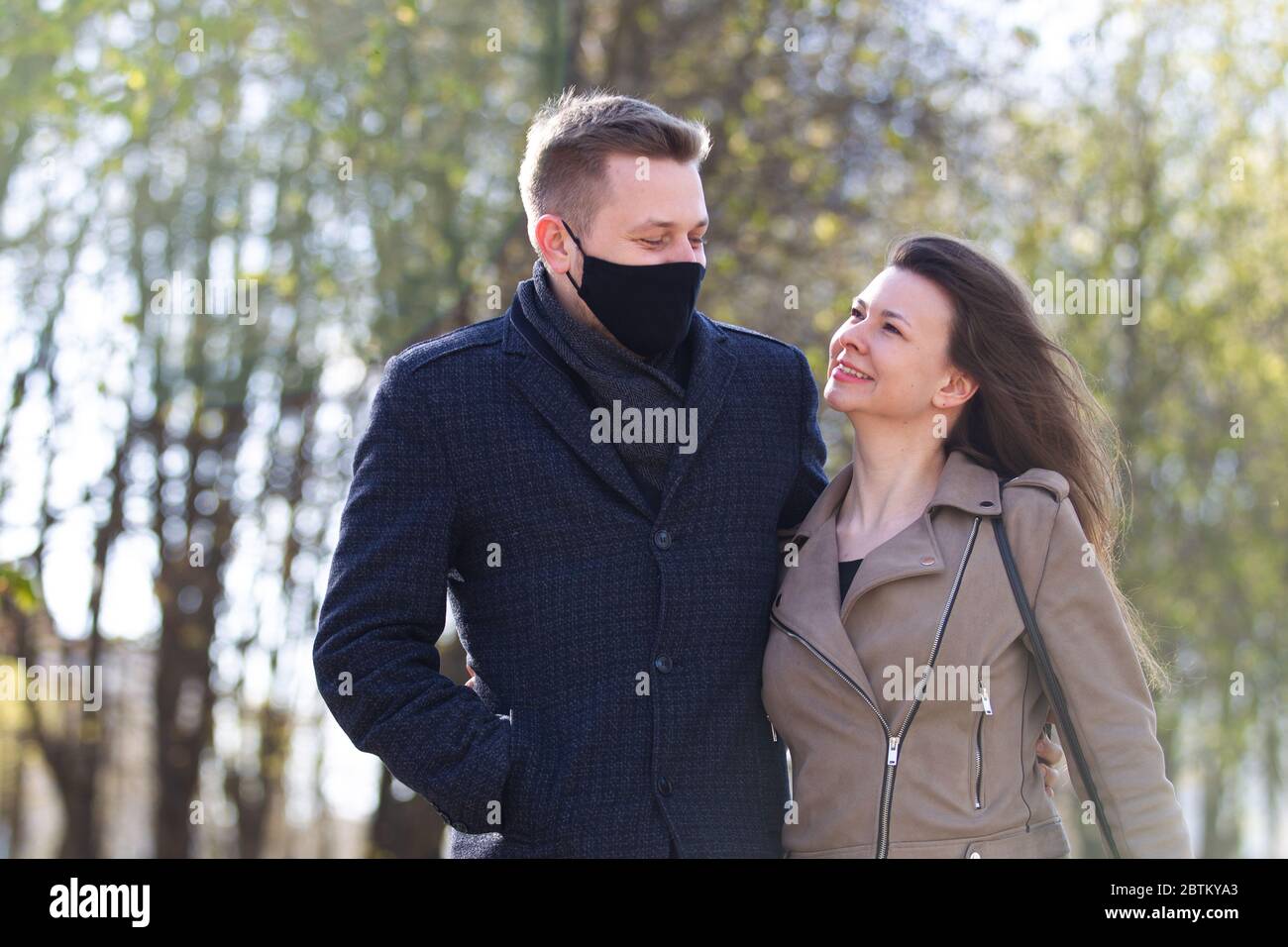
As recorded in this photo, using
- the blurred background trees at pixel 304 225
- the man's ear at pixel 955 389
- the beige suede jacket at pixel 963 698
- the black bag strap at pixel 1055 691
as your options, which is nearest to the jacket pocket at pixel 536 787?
the beige suede jacket at pixel 963 698

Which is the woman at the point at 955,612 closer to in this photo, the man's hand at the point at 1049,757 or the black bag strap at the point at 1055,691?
the black bag strap at the point at 1055,691

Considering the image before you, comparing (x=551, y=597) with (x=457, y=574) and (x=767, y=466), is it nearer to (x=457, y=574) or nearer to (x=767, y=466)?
(x=457, y=574)

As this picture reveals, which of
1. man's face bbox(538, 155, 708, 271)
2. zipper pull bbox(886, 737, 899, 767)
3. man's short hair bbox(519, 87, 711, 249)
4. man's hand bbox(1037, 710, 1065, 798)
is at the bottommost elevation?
man's hand bbox(1037, 710, 1065, 798)

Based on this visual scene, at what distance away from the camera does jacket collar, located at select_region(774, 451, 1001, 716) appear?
130 inches

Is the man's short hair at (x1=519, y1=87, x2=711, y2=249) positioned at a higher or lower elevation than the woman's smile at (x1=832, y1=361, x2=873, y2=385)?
higher

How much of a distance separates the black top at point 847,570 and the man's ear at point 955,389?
0.46 meters

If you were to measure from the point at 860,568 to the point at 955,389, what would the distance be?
55 cm

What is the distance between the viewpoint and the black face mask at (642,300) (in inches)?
136

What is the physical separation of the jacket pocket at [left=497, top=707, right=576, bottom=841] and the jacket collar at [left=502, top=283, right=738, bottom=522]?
544 millimetres

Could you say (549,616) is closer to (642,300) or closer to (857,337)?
(642,300)

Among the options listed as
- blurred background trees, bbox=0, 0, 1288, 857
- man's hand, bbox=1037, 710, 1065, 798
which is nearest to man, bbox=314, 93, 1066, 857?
man's hand, bbox=1037, 710, 1065, 798

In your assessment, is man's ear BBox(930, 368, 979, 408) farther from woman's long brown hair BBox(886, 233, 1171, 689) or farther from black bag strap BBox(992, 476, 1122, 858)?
black bag strap BBox(992, 476, 1122, 858)

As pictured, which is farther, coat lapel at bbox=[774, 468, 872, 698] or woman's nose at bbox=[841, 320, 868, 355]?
woman's nose at bbox=[841, 320, 868, 355]

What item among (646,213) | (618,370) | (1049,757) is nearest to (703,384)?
(618,370)
